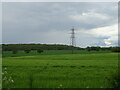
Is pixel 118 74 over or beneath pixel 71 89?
over

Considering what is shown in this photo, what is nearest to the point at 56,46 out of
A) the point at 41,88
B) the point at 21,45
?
the point at 21,45

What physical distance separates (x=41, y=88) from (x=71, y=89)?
125cm

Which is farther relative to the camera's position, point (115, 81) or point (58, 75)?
point (58, 75)

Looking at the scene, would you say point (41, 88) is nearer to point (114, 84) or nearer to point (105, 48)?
point (114, 84)

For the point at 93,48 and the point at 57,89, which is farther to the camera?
the point at 93,48

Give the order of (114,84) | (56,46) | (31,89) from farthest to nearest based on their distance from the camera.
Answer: (56,46) → (31,89) → (114,84)

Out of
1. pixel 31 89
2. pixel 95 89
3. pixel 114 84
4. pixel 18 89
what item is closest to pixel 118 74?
pixel 114 84

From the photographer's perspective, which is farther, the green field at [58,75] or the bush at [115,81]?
the green field at [58,75]

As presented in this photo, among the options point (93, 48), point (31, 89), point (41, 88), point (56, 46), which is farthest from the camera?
point (56, 46)

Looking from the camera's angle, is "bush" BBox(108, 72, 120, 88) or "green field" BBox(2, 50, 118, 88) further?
"green field" BBox(2, 50, 118, 88)

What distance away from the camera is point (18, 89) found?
11125 mm

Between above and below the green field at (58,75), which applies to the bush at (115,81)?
above

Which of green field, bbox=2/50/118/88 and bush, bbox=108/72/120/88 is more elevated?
bush, bbox=108/72/120/88

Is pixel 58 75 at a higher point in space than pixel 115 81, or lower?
lower
